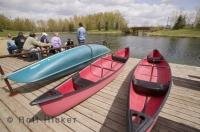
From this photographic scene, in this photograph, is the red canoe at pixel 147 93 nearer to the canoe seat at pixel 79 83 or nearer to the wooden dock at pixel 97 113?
the wooden dock at pixel 97 113

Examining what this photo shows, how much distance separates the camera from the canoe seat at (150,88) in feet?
14.0

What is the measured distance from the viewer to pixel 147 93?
447 cm

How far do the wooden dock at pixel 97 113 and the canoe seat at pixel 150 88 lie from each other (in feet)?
1.63

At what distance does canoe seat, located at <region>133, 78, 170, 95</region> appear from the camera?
4277 millimetres

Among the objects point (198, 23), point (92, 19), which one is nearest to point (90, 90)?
point (198, 23)

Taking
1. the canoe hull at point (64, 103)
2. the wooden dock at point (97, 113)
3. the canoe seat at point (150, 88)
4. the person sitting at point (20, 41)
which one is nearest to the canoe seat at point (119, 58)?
the wooden dock at point (97, 113)

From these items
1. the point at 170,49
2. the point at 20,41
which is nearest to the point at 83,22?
the point at 170,49

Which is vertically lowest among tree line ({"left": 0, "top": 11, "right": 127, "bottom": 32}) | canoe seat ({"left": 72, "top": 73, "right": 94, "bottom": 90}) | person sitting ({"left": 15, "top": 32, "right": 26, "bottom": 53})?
canoe seat ({"left": 72, "top": 73, "right": 94, "bottom": 90})

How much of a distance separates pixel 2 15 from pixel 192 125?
9054 centimetres

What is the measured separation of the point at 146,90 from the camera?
175 inches

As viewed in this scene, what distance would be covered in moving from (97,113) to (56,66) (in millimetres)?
2573

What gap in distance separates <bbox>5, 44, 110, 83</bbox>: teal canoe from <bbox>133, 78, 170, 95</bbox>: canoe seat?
2820 mm

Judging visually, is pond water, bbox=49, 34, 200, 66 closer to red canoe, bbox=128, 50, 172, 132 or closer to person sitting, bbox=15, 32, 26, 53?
person sitting, bbox=15, 32, 26, 53

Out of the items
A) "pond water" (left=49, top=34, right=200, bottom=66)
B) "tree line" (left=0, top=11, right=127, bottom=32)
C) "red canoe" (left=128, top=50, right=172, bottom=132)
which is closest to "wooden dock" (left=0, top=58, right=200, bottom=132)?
"red canoe" (left=128, top=50, right=172, bottom=132)
